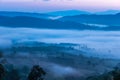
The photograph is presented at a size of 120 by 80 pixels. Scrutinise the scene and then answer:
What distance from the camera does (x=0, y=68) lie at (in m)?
61.6

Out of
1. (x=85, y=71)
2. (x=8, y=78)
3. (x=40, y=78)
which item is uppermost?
(x=40, y=78)

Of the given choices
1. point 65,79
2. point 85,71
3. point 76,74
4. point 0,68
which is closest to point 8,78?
point 0,68

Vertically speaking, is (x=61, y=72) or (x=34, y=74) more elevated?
(x=34, y=74)

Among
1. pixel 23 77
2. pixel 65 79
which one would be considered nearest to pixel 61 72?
pixel 65 79

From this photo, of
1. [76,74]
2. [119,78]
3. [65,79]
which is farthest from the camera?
[76,74]

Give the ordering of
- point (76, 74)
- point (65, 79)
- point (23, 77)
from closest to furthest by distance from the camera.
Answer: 1. point (23, 77)
2. point (65, 79)
3. point (76, 74)

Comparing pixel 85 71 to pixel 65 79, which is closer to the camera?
pixel 65 79

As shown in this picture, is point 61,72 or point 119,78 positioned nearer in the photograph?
point 119,78

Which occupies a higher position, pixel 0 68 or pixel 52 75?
pixel 0 68

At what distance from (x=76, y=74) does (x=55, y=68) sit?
49.9ft

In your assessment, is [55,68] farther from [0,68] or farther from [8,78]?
[0,68]

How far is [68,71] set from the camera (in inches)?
7510

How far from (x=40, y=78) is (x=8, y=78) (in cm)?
3791

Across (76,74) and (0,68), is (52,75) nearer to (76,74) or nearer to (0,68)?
(76,74)
